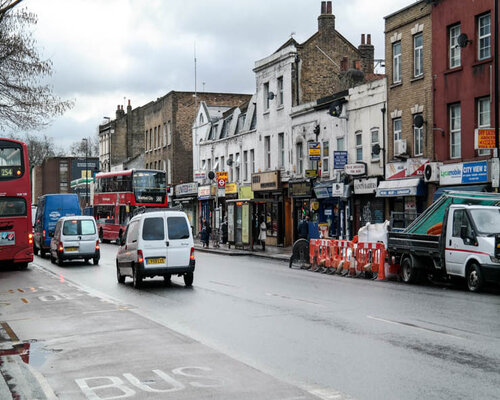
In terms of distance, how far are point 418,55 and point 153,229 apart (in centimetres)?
1742

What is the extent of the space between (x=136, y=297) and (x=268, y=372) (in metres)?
9.85

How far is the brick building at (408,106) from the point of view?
103 feet

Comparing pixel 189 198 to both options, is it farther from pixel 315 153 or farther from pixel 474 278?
pixel 474 278

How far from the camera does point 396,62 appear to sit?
34375mm

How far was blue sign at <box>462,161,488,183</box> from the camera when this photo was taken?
27.3 meters

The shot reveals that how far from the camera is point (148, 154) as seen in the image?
7994 cm

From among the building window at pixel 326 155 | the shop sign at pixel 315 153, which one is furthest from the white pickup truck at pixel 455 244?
the building window at pixel 326 155

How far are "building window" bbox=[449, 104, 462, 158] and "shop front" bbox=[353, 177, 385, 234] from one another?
5414 mm

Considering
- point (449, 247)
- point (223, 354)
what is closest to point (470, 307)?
point (449, 247)

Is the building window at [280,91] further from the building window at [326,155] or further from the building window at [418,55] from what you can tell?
the building window at [418,55]

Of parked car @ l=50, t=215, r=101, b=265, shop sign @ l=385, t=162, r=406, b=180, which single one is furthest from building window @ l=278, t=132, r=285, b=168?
parked car @ l=50, t=215, r=101, b=265

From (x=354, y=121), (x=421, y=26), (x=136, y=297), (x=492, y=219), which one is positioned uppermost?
(x=421, y=26)

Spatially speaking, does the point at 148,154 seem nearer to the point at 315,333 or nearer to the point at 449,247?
the point at 449,247

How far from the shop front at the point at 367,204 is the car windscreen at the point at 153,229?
53.9ft
